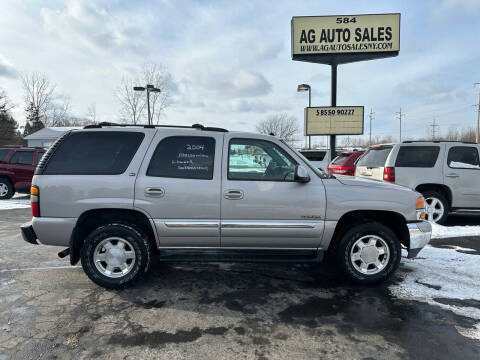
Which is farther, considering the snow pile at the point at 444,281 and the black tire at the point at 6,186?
the black tire at the point at 6,186

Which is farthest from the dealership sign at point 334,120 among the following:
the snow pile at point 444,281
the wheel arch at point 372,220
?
the wheel arch at point 372,220

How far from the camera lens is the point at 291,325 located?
2855 millimetres

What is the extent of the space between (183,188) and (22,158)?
9.96 metres

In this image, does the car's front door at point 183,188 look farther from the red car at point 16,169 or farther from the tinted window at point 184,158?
the red car at point 16,169

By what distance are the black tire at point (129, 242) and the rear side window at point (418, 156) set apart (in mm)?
5710

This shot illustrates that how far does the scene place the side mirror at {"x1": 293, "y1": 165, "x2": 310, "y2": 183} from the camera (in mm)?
3406

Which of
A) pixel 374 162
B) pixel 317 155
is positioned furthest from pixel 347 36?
pixel 374 162

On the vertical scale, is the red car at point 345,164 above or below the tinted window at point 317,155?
below

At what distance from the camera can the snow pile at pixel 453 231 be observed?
5.85 metres

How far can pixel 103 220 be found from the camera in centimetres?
362

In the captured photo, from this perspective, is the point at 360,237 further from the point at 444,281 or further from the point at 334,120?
the point at 334,120

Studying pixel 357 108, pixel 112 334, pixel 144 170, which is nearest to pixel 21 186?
pixel 144 170

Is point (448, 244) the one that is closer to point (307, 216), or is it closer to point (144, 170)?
point (307, 216)

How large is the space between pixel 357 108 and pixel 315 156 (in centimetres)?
306
